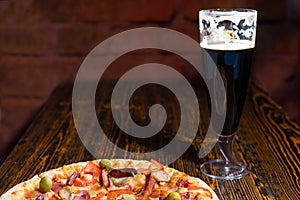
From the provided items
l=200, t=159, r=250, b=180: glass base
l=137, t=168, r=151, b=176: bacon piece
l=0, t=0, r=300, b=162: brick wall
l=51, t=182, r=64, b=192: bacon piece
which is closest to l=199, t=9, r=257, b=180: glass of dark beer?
l=200, t=159, r=250, b=180: glass base

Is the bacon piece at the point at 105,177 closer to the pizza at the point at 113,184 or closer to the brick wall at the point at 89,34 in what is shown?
the pizza at the point at 113,184

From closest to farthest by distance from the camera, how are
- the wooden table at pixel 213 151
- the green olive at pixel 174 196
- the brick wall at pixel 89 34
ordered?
1. the green olive at pixel 174 196
2. the wooden table at pixel 213 151
3. the brick wall at pixel 89 34

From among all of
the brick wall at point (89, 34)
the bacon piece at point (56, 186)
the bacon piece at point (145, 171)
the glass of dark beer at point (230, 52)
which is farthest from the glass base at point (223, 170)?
the brick wall at point (89, 34)

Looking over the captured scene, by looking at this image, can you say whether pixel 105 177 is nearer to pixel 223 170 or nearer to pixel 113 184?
pixel 113 184

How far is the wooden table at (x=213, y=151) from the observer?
776 mm

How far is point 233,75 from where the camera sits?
2.74ft

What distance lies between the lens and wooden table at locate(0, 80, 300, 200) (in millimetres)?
776

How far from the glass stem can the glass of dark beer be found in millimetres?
12

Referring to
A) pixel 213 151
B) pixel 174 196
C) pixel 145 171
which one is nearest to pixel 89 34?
pixel 213 151

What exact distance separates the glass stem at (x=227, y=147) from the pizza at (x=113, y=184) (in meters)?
0.13

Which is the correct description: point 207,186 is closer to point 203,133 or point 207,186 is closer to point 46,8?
point 203,133

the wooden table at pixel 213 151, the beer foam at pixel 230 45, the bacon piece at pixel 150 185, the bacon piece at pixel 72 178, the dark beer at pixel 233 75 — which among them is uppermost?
the beer foam at pixel 230 45

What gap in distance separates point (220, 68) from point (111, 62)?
0.76 m

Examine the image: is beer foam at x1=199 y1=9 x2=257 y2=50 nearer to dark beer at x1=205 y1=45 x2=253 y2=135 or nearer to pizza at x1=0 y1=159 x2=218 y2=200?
dark beer at x1=205 y1=45 x2=253 y2=135
